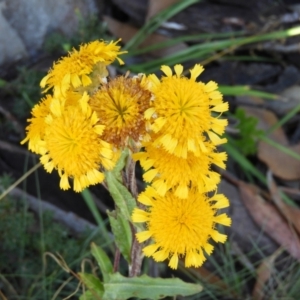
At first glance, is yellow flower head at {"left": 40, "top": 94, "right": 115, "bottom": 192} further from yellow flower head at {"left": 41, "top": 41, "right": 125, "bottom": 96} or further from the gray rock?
the gray rock

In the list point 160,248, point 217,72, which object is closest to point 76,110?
point 160,248

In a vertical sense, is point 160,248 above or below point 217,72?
below

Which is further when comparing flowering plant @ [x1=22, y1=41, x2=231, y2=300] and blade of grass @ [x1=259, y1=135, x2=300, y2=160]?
blade of grass @ [x1=259, y1=135, x2=300, y2=160]

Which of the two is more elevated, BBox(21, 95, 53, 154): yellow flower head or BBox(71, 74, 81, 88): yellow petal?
BBox(71, 74, 81, 88): yellow petal

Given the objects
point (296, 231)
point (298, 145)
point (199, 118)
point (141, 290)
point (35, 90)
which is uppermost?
point (35, 90)

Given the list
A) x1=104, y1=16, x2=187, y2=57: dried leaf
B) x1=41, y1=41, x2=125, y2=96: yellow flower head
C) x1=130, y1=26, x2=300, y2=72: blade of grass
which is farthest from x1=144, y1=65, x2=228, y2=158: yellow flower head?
x1=104, y1=16, x2=187, y2=57: dried leaf

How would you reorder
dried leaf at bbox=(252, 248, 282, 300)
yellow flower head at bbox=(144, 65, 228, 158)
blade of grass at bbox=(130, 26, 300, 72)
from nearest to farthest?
1. yellow flower head at bbox=(144, 65, 228, 158)
2. dried leaf at bbox=(252, 248, 282, 300)
3. blade of grass at bbox=(130, 26, 300, 72)

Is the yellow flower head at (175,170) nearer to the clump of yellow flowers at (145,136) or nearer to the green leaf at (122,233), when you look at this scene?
the clump of yellow flowers at (145,136)

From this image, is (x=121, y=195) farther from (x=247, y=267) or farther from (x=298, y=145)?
(x=298, y=145)
